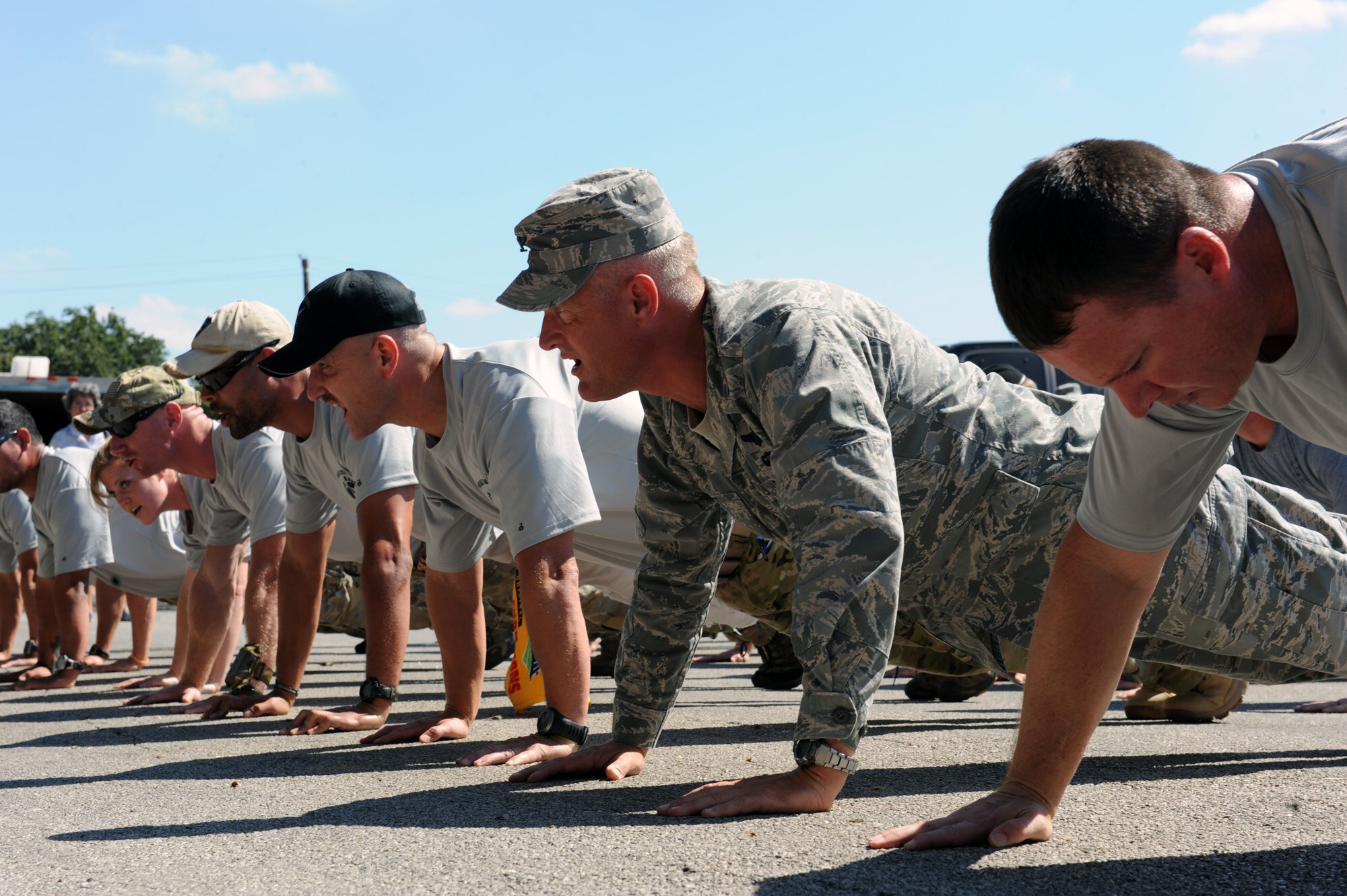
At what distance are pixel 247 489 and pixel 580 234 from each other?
11.7 feet

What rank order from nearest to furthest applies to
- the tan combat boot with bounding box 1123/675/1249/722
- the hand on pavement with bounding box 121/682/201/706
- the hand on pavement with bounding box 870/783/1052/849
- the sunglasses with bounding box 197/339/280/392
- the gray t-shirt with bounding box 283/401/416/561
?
the hand on pavement with bounding box 870/783/1052/849
the tan combat boot with bounding box 1123/675/1249/722
the gray t-shirt with bounding box 283/401/416/561
the sunglasses with bounding box 197/339/280/392
the hand on pavement with bounding box 121/682/201/706

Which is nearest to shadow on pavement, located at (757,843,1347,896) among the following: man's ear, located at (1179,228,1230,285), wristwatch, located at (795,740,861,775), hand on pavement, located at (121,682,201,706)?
wristwatch, located at (795,740,861,775)

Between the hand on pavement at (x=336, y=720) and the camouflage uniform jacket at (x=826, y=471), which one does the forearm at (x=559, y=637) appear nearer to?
the camouflage uniform jacket at (x=826, y=471)

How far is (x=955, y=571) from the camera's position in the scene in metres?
3.23

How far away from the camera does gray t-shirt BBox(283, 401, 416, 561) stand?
454 centimetres

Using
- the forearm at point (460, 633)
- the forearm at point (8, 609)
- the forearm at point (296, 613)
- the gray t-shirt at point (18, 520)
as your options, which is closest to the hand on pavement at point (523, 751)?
the forearm at point (460, 633)

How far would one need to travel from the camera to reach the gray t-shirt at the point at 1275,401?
1.82 metres

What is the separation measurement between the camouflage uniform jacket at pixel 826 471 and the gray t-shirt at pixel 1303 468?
2563mm

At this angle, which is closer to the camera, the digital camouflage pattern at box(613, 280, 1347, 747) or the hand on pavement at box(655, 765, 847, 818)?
the hand on pavement at box(655, 765, 847, 818)

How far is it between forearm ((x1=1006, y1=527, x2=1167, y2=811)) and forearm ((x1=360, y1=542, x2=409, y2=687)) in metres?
2.56

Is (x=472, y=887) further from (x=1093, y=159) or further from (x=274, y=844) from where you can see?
(x=1093, y=159)

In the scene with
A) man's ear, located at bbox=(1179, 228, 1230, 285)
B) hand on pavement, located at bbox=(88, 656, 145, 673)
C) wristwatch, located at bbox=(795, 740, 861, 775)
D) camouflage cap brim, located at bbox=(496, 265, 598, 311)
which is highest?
camouflage cap brim, located at bbox=(496, 265, 598, 311)

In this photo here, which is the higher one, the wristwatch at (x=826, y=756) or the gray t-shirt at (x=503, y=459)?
the gray t-shirt at (x=503, y=459)

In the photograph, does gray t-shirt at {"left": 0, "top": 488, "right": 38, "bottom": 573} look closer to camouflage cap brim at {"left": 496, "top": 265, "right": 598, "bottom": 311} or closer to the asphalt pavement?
the asphalt pavement
